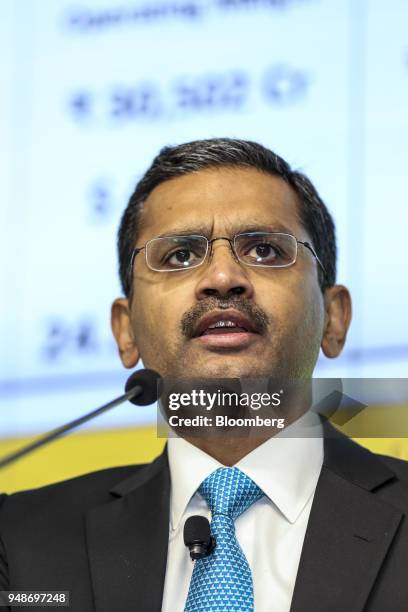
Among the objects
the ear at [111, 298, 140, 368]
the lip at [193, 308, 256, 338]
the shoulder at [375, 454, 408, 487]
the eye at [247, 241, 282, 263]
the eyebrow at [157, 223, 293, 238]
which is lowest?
the shoulder at [375, 454, 408, 487]

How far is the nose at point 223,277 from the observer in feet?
6.00

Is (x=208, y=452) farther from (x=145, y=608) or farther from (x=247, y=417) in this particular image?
(x=145, y=608)

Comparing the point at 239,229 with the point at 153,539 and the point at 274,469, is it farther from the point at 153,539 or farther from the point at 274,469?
the point at 153,539

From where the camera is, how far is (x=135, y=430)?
88.5 inches

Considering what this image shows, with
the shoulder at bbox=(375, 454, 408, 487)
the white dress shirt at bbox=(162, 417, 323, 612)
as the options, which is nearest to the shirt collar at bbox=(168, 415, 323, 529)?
the white dress shirt at bbox=(162, 417, 323, 612)

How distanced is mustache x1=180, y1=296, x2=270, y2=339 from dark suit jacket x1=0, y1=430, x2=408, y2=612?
238 millimetres

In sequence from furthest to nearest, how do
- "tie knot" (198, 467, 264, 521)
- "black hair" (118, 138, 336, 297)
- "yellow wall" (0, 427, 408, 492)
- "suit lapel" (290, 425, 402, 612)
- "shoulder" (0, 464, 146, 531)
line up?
"yellow wall" (0, 427, 408, 492)
"black hair" (118, 138, 336, 297)
"shoulder" (0, 464, 146, 531)
"tie knot" (198, 467, 264, 521)
"suit lapel" (290, 425, 402, 612)

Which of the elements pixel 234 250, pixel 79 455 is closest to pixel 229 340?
pixel 234 250

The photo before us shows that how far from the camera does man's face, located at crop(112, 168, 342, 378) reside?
1.83 m

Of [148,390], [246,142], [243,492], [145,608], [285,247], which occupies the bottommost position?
[145,608]

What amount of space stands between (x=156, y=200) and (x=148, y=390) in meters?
0.52

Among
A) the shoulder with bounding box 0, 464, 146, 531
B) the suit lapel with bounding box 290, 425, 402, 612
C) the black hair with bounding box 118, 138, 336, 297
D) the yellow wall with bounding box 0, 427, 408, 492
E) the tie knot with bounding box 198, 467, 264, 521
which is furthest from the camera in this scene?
the yellow wall with bounding box 0, 427, 408, 492

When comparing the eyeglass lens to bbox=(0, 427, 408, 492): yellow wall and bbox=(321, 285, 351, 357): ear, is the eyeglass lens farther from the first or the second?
bbox=(0, 427, 408, 492): yellow wall

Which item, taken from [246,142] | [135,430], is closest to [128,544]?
[135,430]
